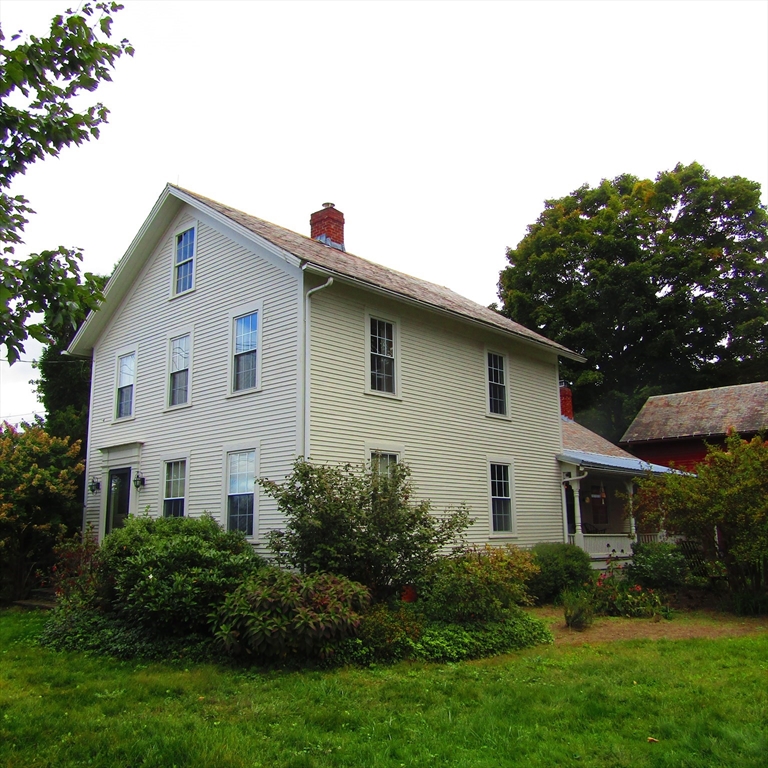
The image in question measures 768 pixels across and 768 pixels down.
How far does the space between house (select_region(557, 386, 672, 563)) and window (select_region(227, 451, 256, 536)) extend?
7842 mm

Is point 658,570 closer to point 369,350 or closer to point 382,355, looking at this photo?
point 382,355

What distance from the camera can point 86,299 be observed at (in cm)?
563

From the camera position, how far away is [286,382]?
1309 centimetres

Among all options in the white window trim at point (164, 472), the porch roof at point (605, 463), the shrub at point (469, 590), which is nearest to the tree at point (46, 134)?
the shrub at point (469, 590)

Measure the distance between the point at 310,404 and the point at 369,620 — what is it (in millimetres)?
4634

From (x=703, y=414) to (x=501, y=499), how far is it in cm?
1325

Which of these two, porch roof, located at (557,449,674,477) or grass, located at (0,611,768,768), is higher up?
porch roof, located at (557,449,674,477)

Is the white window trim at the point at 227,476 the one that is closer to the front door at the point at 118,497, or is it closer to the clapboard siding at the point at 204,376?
the clapboard siding at the point at 204,376

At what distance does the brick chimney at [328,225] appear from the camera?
1806cm

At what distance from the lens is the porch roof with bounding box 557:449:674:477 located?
18453mm

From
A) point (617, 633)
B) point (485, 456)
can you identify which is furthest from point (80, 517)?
point (617, 633)

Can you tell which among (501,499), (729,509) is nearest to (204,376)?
(501,499)

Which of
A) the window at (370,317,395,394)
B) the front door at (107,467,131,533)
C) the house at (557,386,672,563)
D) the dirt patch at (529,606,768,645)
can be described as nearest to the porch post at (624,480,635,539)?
the house at (557,386,672,563)

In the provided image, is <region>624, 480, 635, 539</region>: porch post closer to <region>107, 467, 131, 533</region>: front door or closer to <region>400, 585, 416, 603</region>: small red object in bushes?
<region>400, 585, 416, 603</region>: small red object in bushes
